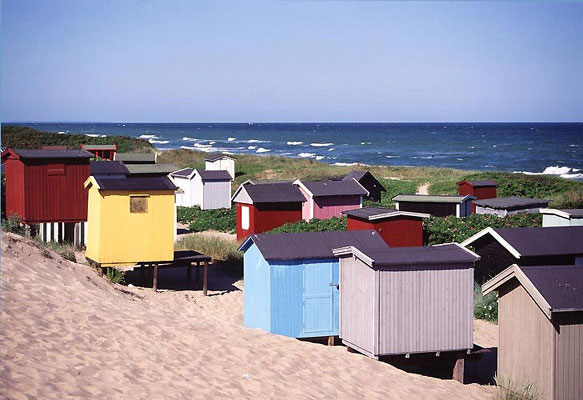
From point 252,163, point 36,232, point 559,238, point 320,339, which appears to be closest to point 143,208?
point 36,232

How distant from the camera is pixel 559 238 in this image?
18.5 metres

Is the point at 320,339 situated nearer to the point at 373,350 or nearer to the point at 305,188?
the point at 373,350

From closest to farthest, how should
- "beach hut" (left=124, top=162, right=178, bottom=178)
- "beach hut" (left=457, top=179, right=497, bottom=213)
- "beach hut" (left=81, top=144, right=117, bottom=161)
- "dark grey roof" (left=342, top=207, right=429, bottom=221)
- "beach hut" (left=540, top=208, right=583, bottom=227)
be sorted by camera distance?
"beach hut" (left=540, top=208, right=583, bottom=227), "dark grey roof" (left=342, top=207, right=429, bottom=221), "beach hut" (left=124, top=162, right=178, bottom=178), "beach hut" (left=457, top=179, right=497, bottom=213), "beach hut" (left=81, top=144, right=117, bottom=161)

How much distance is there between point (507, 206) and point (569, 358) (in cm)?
1912

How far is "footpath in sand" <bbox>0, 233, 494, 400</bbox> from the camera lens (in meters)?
10.3

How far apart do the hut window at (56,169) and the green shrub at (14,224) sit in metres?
1.73

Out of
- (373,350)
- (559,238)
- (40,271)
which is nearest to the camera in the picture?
(373,350)

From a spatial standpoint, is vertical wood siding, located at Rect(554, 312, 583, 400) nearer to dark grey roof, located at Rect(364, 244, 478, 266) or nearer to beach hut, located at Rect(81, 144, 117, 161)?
dark grey roof, located at Rect(364, 244, 478, 266)

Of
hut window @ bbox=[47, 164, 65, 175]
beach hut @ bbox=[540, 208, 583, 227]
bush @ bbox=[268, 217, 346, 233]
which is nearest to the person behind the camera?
beach hut @ bbox=[540, 208, 583, 227]

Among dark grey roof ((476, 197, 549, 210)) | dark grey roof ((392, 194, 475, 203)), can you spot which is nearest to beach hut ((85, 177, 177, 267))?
dark grey roof ((392, 194, 475, 203))

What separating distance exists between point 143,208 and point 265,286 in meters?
6.39

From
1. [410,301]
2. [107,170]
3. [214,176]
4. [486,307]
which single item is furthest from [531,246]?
[214,176]

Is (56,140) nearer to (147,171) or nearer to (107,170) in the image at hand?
(147,171)

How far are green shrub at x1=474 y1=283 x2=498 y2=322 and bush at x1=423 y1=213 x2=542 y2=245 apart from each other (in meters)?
4.74
